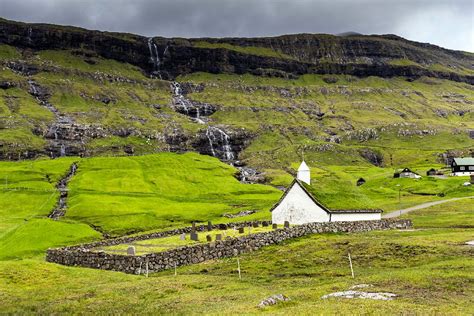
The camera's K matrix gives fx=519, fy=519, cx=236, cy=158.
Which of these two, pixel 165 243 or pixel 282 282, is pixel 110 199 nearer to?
pixel 165 243

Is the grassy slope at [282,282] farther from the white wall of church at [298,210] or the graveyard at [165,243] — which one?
the white wall of church at [298,210]

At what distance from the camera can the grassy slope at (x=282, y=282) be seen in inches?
1074

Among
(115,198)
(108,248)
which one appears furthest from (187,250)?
(115,198)

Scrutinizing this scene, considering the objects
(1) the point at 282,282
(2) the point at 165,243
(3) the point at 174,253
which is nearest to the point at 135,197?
(2) the point at 165,243

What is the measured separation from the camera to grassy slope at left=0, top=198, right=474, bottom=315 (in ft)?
89.5

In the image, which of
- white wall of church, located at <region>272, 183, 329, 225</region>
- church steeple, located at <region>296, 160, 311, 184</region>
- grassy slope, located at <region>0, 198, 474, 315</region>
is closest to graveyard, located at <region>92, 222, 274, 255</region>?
grassy slope, located at <region>0, 198, 474, 315</region>

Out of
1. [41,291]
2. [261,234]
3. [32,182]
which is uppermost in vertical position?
[32,182]

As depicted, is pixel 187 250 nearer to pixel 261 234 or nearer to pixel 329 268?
pixel 261 234

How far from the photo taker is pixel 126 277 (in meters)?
42.5

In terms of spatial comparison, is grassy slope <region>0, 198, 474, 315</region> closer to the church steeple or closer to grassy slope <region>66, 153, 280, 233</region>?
the church steeple

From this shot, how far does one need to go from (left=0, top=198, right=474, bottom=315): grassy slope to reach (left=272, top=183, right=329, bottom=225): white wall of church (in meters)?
16.4

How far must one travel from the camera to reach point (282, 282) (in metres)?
36.8

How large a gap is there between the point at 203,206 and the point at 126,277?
282 ft

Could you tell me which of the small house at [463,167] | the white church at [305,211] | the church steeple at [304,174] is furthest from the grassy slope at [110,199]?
the small house at [463,167]
